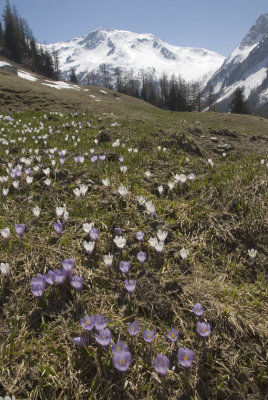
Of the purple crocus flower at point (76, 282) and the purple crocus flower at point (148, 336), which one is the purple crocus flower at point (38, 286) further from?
the purple crocus flower at point (148, 336)

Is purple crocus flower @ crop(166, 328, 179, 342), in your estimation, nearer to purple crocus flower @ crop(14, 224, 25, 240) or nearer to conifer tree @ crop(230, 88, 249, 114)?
purple crocus flower @ crop(14, 224, 25, 240)

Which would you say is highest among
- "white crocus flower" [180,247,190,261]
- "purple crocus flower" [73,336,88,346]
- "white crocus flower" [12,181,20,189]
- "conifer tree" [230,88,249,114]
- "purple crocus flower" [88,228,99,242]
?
"conifer tree" [230,88,249,114]

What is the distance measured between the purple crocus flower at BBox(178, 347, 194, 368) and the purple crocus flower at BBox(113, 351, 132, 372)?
0.32 m

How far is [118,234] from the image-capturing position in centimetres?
276

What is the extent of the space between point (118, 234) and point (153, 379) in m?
1.39

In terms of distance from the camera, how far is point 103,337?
5.60 ft

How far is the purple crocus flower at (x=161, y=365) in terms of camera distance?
158 centimetres

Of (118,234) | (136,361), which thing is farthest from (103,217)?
(136,361)

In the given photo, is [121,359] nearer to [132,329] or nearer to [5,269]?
[132,329]

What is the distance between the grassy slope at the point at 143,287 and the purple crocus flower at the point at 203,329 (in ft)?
0.36

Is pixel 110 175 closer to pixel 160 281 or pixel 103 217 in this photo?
pixel 103 217

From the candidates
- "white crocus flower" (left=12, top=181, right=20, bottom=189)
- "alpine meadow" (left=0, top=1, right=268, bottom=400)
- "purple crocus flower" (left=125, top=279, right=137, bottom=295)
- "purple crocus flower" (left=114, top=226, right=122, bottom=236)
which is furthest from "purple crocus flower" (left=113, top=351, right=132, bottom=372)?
"white crocus flower" (left=12, top=181, right=20, bottom=189)

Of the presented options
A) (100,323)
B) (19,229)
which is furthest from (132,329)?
(19,229)

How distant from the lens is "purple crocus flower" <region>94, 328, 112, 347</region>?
5.55ft
